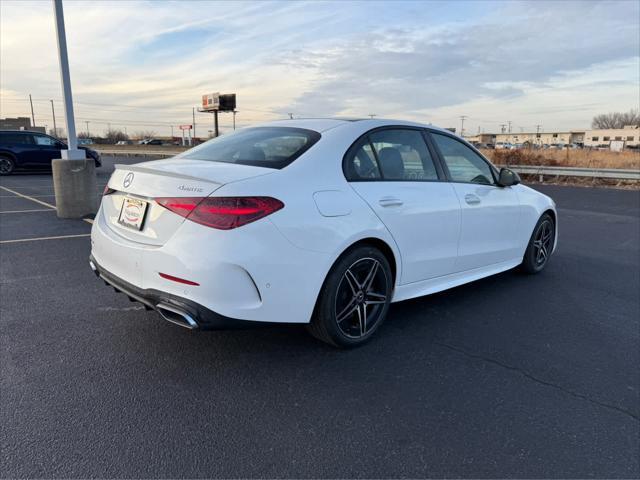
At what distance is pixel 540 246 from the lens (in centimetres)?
543

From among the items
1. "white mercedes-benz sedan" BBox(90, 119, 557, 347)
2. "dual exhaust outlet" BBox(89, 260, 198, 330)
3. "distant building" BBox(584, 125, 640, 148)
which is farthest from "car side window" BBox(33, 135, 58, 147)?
"distant building" BBox(584, 125, 640, 148)

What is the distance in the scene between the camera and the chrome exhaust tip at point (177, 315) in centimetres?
260

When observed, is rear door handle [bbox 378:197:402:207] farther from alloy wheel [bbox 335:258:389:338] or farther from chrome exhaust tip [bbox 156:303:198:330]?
chrome exhaust tip [bbox 156:303:198:330]

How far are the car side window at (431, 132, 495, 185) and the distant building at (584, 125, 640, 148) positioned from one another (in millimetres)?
105825

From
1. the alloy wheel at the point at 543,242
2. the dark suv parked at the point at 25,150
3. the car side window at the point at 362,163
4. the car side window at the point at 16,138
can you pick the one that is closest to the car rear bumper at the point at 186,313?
the car side window at the point at 362,163

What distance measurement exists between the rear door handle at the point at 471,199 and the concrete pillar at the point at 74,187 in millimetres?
6629

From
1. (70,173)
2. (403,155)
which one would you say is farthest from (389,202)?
(70,173)

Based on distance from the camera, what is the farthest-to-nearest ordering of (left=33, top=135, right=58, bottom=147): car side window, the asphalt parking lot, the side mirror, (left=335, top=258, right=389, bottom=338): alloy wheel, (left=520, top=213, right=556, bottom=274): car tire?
(left=33, top=135, right=58, bottom=147): car side window → (left=520, top=213, right=556, bottom=274): car tire → the side mirror → (left=335, top=258, right=389, bottom=338): alloy wheel → the asphalt parking lot

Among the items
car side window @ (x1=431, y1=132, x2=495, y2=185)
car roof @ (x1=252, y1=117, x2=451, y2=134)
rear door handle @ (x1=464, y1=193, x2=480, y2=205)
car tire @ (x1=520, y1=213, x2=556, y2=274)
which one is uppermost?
car roof @ (x1=252, y1=117, x2=451, y2=134)

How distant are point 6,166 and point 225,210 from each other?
1829 centimetres

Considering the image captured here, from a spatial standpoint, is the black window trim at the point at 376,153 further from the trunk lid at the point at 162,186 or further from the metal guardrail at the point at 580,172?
the metal guardrail at the point at 580,172

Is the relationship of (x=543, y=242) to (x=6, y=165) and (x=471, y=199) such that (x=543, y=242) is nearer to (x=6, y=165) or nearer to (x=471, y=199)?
(x=471, y=199)

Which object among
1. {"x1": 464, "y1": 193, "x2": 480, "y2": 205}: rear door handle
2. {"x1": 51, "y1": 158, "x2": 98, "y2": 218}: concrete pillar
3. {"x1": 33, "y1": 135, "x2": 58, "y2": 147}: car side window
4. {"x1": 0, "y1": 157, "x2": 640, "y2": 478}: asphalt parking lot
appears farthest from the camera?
{"x1": 33, "y1": 135, "x2": 58, "y2": 147}: car side window

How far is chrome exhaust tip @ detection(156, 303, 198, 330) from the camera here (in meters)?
2.60
